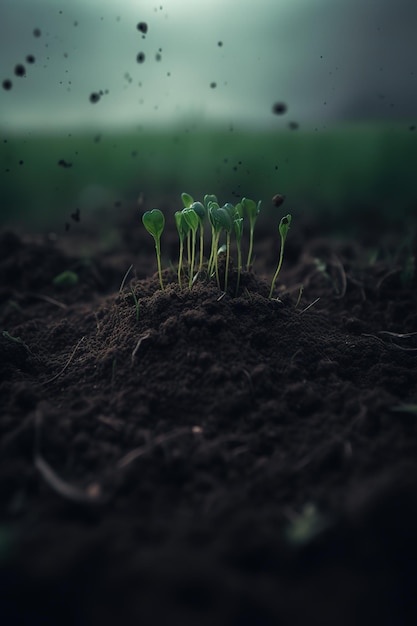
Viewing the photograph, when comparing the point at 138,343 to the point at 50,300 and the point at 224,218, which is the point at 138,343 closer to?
the point at 224,218

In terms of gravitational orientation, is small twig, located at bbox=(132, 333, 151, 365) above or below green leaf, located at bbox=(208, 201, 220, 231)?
below

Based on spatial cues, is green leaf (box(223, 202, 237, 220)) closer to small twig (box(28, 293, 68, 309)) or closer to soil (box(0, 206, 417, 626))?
soil (box(0, 206, 417, 626))

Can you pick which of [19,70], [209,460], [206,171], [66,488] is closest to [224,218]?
[209,460]

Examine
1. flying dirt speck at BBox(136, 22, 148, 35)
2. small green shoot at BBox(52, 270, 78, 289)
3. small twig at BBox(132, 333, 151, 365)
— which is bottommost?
small green shoot at BBox(52, 270, 78, 289)

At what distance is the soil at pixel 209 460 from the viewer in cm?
84

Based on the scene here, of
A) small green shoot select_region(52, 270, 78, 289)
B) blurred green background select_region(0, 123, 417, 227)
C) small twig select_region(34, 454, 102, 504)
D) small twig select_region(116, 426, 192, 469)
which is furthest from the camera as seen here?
blurred green background select_region(0, 123, 417, 227)

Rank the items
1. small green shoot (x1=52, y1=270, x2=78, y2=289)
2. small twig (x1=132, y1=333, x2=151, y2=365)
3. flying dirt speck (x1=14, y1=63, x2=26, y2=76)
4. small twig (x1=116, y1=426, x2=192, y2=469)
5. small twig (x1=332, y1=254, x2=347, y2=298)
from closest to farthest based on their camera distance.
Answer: small twig (x1=116, y1=426, x2=192, y2=469) → small twig (x1=132, y1=333, x2=151, y2=365) → flying dirt speck (x1=14, y1=63, x2=26, y2=76) → small twig (x1=332, y1=254, x2=347, y2=298) → small green shoot (x1=52, y1=270, x2=78, y2=289)

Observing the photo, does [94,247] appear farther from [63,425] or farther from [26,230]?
[63,425]

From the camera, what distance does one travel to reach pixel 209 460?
1.19m

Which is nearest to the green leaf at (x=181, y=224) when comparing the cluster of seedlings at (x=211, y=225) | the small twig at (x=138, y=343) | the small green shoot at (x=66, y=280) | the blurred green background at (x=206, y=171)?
the cluster of seedlings at (x=211, y=225)

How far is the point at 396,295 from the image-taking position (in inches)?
84.6

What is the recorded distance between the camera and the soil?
840 mm

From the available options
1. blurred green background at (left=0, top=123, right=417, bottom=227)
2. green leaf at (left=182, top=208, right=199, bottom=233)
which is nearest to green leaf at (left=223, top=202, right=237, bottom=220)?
green leaf at (left=182, top=208, right=199, bottom=233)


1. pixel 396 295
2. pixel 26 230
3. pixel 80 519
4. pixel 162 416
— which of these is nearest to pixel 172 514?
pixel 80 519
